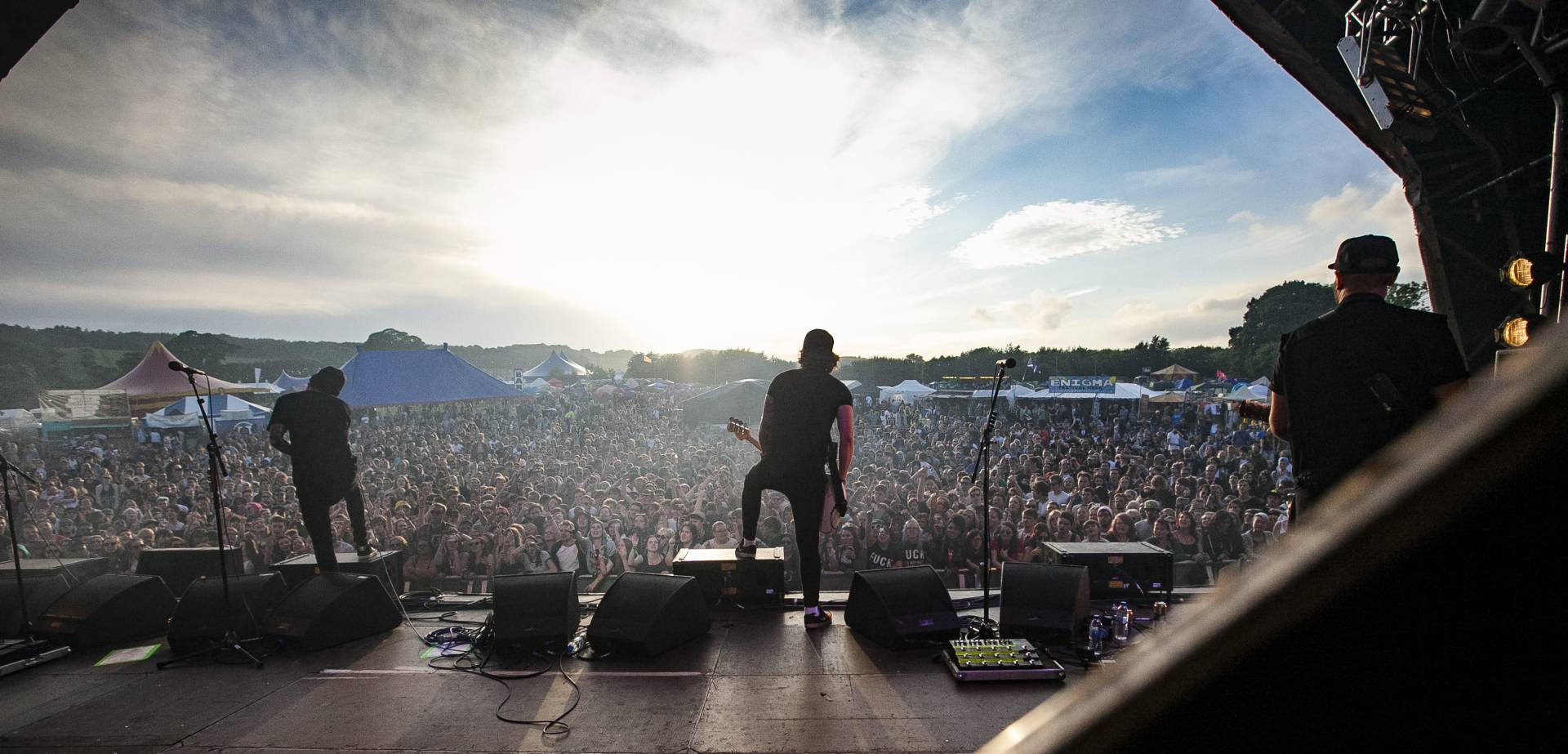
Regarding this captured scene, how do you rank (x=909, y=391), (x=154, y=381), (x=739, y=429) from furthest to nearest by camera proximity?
(x=909, y=391)
(x=154, y=381)
(x=739, y=429)

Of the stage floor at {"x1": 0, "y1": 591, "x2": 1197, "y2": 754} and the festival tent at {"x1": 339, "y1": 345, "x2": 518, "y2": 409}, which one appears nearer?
the stage floor at {"x1": 0, "y1": 591, "x2": 1197, "y2": 754}

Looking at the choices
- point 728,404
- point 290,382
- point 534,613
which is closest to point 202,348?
point 290,382

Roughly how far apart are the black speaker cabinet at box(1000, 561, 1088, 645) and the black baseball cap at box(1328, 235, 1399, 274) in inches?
85.0

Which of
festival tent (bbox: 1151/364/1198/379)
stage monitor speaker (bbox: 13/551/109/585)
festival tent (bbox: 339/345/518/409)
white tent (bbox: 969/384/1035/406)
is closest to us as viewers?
stage monitor speaker (bbox: 13/551/109/585)

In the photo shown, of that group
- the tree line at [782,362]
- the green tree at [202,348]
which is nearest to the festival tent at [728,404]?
the tree line at [782,362]

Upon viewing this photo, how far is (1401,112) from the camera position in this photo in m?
4.08

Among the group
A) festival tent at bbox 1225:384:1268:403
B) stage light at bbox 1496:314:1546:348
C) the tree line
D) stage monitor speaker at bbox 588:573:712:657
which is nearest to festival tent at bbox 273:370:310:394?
the tree line

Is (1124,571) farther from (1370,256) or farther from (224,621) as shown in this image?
(224,621)

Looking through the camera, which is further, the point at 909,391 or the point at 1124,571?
the point at 909,391

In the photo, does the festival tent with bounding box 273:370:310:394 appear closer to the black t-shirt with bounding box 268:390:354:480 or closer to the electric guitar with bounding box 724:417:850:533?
the black t-shirt with bounding box 268:390:354:480

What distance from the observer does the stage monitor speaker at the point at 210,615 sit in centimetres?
418

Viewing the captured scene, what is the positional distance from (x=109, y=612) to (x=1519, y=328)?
8216mm

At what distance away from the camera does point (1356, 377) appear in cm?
267

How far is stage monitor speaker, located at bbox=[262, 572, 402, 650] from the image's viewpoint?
4137 millimetres
